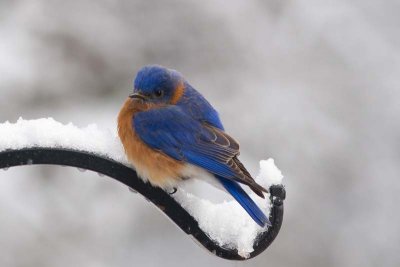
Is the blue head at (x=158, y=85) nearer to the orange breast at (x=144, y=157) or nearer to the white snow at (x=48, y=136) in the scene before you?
the orange breast at (x=144, y=157)

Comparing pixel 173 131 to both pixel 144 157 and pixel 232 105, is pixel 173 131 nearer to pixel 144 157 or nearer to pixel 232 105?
pixel 144 157

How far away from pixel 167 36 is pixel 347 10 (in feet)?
4.75

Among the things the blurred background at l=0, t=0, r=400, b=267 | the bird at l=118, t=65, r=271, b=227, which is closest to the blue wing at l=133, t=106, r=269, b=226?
the bird at l=118, t=65, r=271, b=227

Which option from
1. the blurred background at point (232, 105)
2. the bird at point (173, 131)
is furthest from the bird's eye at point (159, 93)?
the blurred background at point (232, 105)

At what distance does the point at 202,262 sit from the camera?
15.1 feet

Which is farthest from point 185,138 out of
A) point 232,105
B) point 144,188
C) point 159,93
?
point 232,105

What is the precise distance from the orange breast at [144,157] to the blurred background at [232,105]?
1488mm

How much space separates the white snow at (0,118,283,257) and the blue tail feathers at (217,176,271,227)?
0.02m

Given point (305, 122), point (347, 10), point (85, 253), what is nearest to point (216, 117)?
point (85, 253)

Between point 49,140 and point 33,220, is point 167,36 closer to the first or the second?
point 33,220

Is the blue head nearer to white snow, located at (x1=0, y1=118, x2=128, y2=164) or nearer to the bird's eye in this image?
the bird's eye

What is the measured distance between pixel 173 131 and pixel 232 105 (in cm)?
235

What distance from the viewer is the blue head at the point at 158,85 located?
9.37 ft

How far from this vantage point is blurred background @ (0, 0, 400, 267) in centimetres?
441
